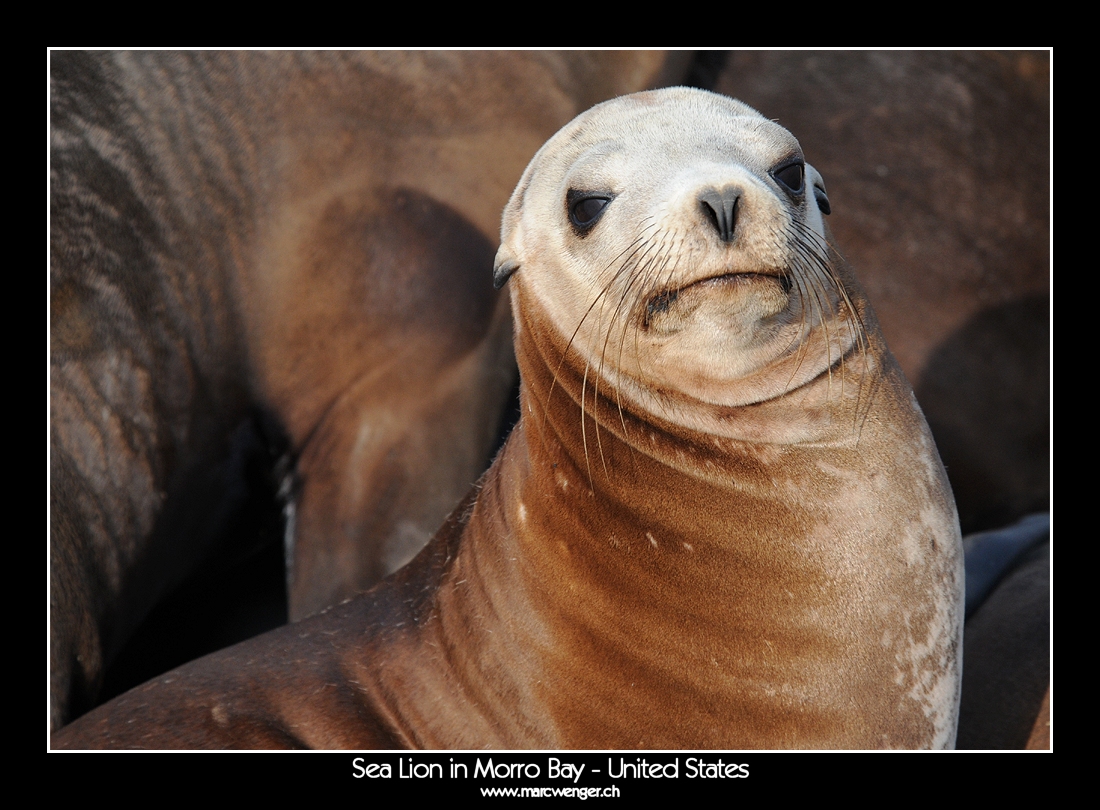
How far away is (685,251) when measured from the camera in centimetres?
242

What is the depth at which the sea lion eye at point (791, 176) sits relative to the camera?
267cm

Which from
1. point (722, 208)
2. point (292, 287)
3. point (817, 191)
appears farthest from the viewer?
point (292, 287)

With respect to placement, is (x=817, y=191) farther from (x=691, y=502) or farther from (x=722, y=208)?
(x=691, y=502)

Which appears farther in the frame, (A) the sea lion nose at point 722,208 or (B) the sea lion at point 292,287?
(B) the sea lion at point 292,287

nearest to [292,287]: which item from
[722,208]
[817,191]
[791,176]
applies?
[817,191]

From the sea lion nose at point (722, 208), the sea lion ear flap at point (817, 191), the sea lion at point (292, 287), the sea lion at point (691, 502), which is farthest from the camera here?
the sea lion at point (292, 287)

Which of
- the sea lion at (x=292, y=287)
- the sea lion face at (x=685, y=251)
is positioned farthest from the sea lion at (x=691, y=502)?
the sea lion at (x=292, y=287)

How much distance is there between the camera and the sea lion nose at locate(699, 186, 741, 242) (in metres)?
2.36

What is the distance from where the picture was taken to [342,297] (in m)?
4.40

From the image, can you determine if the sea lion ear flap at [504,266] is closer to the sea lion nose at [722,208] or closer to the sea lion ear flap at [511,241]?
the sea lion ear flap at [511,241]

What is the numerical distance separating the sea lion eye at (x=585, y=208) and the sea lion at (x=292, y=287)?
5.72 feet

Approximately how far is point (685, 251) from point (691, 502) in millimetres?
588

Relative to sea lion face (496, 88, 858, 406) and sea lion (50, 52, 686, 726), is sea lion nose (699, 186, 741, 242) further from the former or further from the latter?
sea lion (50, 52, 686, 726)
